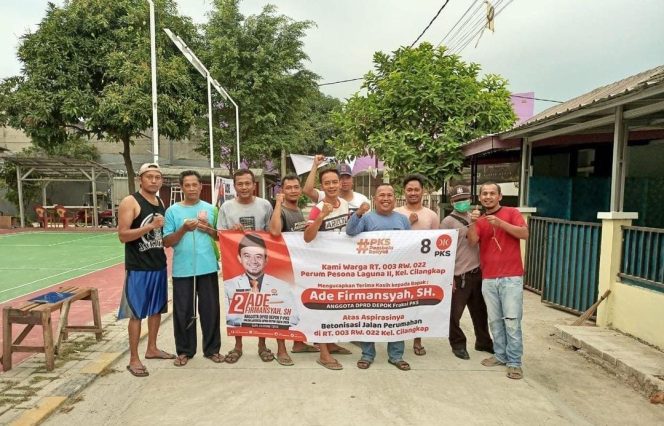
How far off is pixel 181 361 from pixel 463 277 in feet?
9.08

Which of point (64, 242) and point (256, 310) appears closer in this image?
point (256, 310)

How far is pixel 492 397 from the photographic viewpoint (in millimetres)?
3609

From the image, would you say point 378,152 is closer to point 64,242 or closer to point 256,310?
point 256,310

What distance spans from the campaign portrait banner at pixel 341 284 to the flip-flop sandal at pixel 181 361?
1.77 feet

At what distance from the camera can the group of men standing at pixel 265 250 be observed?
4.03 meters

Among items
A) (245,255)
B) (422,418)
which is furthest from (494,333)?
(245,255)

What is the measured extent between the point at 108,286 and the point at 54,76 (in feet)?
39.9

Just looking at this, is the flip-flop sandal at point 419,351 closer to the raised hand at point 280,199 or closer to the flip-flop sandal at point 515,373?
the flip-flop sandal at point 515,373

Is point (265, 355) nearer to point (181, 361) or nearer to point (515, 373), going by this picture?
point (181, 361)

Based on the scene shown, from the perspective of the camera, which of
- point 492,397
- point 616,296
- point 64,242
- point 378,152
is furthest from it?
point 64,242

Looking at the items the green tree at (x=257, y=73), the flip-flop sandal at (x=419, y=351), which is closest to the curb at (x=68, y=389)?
the flip-flop sandal at (x=419, y=351)

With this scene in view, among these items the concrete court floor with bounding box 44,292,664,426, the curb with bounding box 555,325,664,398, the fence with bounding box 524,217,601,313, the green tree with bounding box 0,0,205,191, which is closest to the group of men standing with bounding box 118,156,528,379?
the concrete court floor with bounding box 44,292,664,426

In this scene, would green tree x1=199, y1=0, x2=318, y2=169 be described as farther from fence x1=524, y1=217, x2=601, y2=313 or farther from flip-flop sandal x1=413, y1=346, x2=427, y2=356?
flip-flop sandal x1=413, y1=346, x2=427, y2=356

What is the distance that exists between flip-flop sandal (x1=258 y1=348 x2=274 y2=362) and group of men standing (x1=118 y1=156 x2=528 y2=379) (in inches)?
0.4
